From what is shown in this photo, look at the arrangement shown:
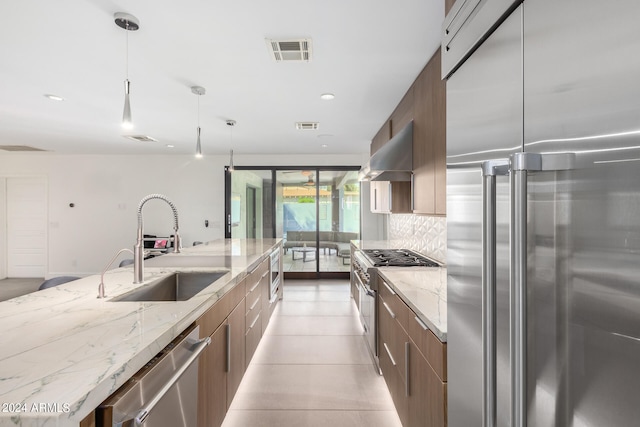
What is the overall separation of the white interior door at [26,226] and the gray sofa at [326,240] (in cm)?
520

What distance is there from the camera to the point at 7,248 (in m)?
6.88

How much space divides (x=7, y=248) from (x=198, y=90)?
22.4 ft

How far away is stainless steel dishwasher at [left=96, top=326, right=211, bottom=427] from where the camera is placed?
2.88 ft

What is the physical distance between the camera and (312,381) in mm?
2656

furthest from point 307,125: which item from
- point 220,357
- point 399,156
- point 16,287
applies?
point 16,287

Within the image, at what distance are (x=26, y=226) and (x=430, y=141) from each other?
8.41 m

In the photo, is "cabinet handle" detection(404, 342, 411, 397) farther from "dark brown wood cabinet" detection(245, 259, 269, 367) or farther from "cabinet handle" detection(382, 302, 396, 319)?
"dark brown wood cabinet" detection(245, 259, 269, 367)

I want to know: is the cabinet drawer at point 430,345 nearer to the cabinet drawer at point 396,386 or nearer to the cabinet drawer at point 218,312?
the cabinet drawer at point 396,386

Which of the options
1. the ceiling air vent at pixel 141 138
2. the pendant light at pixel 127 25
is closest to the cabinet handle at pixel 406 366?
the pendant light at pixel 127 25

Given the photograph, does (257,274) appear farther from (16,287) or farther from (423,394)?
(16,287)

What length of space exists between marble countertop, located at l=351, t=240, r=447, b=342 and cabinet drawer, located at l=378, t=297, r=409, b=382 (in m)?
0.23

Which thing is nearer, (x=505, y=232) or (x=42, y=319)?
(x=505, y=232)

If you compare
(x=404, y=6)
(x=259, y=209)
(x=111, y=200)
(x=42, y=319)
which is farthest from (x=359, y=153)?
(x=42, y=319)

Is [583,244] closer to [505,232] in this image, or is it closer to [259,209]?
[505,232]
